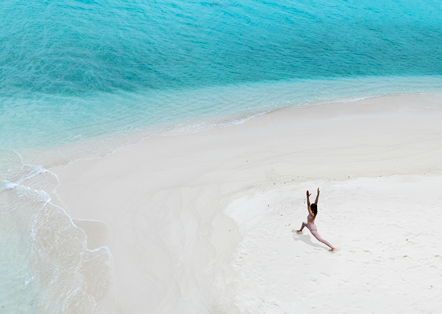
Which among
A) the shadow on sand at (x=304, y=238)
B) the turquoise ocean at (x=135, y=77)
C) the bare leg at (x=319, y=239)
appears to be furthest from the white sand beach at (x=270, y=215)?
the turquoise ocean at (x=135, y=77)

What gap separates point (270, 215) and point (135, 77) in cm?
1307

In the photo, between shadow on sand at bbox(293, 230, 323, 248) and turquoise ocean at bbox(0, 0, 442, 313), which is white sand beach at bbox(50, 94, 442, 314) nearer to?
shadow on sand at bbox(293, 230, 323, 248)

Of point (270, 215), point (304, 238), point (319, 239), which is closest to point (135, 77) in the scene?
point (270, 215)

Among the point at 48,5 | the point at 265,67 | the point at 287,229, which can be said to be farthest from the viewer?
the point at 48,5

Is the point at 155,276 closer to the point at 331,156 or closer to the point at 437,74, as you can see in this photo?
the point at 331,156

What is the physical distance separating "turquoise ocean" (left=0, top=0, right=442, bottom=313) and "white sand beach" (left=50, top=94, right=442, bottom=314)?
3.61ft

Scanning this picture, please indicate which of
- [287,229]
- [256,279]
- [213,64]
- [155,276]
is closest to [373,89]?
[213,64]

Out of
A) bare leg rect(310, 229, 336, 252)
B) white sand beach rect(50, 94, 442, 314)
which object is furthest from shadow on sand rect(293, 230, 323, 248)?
bare leg rect(310, 229, 336, 252)

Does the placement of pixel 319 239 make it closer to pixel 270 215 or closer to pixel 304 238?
pixel 304 238

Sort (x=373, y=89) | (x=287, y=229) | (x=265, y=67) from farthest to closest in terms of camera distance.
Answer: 1. (x=265, y=67)
2. (x=373, y=89)
3. (x=287, y=229)

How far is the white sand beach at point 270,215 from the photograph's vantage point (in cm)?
652

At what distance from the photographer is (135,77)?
18047 millimetres

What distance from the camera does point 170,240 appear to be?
8.32 metres

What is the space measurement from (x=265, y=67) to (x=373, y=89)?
21.5ft
